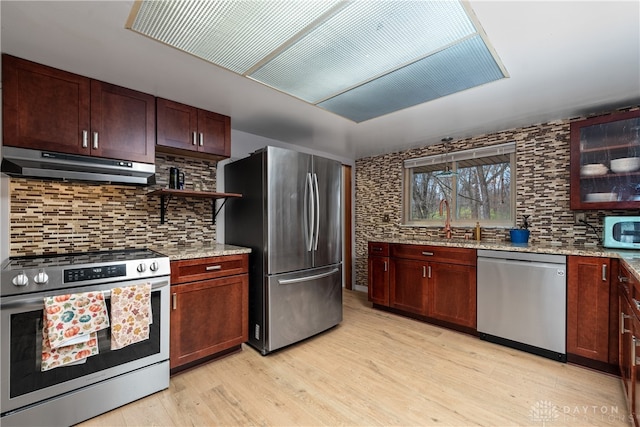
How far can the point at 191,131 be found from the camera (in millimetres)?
2451

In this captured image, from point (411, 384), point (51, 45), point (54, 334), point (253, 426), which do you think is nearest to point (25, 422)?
point (54, 334)

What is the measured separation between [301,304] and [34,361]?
5.79ft

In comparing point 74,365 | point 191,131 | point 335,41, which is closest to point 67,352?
point 74,365

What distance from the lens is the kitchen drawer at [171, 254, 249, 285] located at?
2.05m

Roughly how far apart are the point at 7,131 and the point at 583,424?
379 cm

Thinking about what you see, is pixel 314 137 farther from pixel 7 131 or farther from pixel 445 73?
pixel 7 131

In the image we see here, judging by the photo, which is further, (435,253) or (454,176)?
(454,176)

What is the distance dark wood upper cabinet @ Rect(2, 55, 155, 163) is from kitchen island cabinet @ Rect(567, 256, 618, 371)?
3.54m

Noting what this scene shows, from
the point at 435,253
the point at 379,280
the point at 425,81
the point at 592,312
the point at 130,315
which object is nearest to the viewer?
the point at 130,315

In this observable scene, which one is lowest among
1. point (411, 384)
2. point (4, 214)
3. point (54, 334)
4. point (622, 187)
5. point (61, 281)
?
point (411, 384)

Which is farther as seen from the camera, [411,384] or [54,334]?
[411,384]

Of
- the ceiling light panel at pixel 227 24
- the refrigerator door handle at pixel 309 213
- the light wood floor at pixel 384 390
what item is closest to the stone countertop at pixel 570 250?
the light wood floor at pixel 384 390

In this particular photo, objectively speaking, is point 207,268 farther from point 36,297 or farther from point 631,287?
point 631,287

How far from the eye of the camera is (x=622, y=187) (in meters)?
2.33
